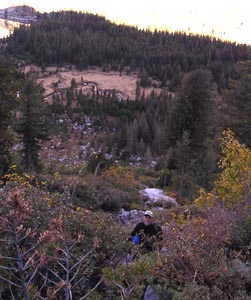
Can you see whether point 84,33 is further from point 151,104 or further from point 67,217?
point 67,217

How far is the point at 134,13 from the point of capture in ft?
600

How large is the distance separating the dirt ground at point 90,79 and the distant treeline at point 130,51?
288 cm

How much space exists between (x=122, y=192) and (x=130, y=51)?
109494mm

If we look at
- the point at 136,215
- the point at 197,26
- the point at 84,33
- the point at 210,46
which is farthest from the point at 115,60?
the point at 136,215

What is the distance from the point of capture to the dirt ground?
9844 cm

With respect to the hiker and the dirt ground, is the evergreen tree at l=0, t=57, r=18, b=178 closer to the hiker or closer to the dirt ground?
the hiker

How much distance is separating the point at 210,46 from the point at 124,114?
2476 inches

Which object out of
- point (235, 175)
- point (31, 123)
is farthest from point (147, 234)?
point (31, 123)

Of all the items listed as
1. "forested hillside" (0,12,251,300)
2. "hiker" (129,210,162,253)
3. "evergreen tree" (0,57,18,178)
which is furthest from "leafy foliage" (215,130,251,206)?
"evergreen tree" (0,57,18,178)

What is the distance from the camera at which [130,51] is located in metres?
121

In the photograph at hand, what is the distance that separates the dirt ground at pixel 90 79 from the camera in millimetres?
98438

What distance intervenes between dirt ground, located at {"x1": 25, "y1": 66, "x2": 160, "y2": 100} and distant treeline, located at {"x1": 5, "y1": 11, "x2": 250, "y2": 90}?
288 cm

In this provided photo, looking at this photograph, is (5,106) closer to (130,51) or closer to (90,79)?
(90,79)

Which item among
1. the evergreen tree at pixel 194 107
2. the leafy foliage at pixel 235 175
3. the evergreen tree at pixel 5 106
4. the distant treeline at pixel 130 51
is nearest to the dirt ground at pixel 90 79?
the distant treeline at pixel 130 51
